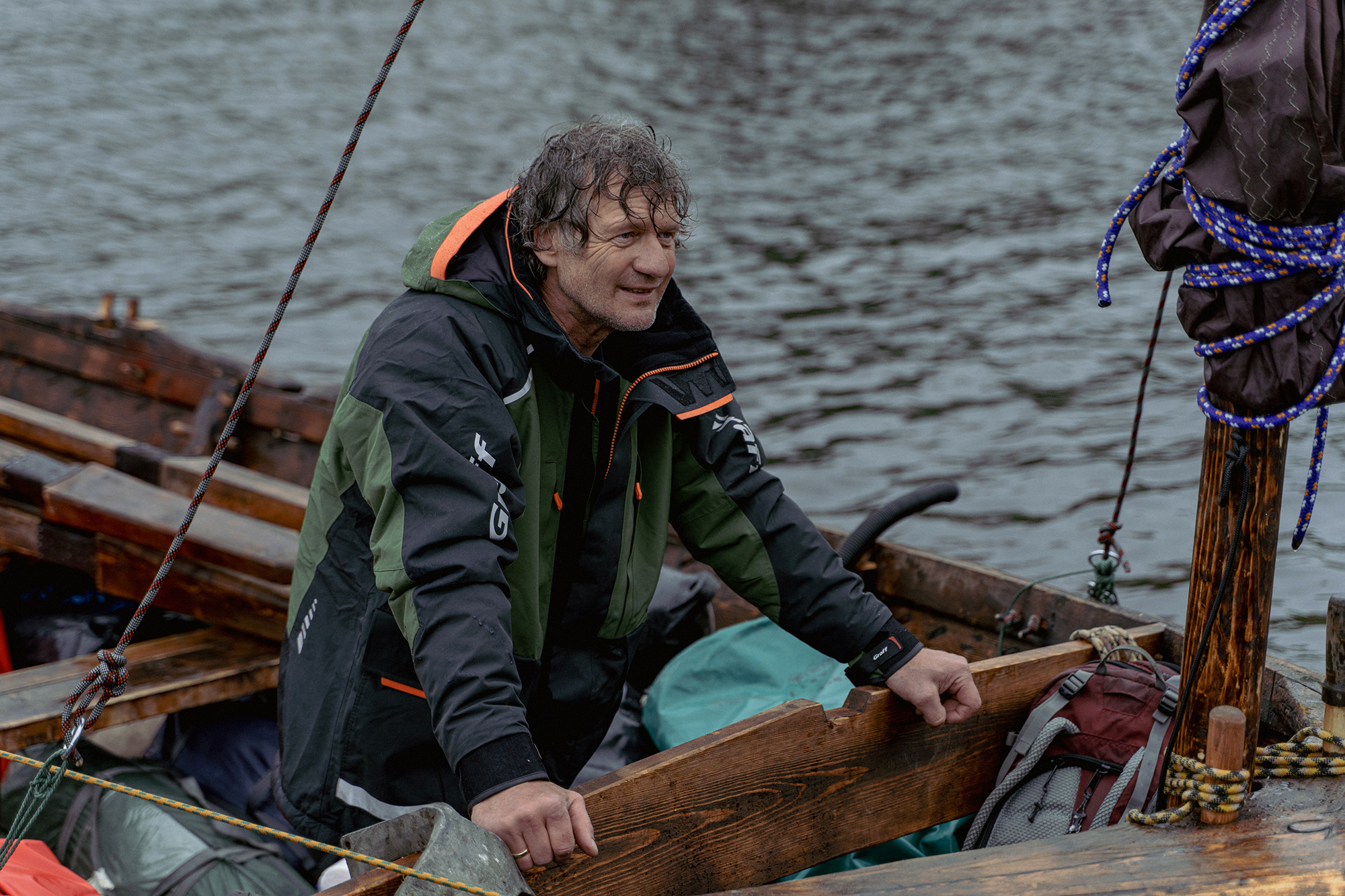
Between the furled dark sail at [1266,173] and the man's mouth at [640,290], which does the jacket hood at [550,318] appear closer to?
the man's mouth at [640,290]

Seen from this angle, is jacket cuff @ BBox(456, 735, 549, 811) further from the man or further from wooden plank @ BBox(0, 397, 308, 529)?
wooden plank @ BBox(0, 397, 308, 529)

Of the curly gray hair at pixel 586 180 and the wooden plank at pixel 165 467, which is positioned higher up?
the curly gray hair at pixel 586 180

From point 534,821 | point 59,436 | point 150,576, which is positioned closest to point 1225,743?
point 534,821

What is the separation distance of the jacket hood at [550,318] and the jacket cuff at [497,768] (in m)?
0.78

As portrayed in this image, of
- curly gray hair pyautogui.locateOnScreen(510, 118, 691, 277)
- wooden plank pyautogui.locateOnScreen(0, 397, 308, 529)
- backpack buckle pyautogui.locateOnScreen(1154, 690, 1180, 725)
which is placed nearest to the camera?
curly gray hair pyautogui.locateOnScreen(510, 118, 691, 277)

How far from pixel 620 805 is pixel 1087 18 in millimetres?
21086

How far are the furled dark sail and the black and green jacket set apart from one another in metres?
0.93

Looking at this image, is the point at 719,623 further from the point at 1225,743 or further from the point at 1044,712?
the point at 1225,743

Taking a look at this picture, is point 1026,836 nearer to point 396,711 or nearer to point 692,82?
point 396,711

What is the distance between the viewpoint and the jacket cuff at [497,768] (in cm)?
193

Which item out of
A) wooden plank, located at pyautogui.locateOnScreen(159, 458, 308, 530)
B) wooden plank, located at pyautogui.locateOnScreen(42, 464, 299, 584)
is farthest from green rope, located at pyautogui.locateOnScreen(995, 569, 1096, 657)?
wooden plank, located at pyautogui.locateOnScreen(159, 458, 308, 530)

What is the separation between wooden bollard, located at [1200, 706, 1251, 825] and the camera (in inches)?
86.7

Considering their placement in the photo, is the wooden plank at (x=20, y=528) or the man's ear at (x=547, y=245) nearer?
the man's ear at (x=547, y=245)

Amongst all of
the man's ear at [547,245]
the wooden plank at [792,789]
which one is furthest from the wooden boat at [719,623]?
the man's ear at [547,245]
